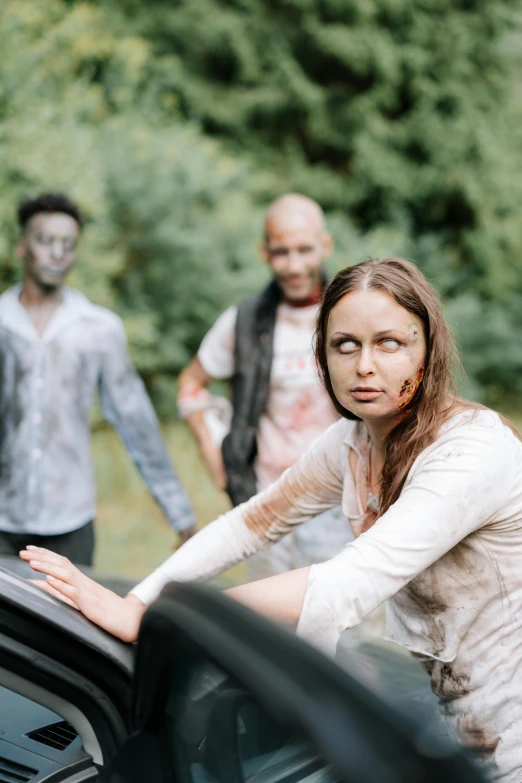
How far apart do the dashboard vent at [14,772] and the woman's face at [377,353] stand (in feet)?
2.84

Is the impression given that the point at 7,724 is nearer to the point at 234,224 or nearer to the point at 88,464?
the point at 88,464

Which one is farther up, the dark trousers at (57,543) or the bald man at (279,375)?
the bald man at (279,375)

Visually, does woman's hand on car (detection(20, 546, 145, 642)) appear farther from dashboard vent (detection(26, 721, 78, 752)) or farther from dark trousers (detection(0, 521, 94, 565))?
dark trousers (detection(0, 521, 94, 565))

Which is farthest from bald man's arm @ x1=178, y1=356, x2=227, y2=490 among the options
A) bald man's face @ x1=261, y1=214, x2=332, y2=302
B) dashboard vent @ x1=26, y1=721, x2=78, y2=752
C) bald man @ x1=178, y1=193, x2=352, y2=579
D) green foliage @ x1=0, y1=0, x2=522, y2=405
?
green foliage @ x1=0, y1=0, x2=522, y2=405

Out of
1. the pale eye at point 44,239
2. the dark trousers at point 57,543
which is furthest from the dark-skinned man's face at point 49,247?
the dark trousers at point 57,543

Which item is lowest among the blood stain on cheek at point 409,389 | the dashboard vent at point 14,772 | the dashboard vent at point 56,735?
the dashboard vent at point 14,772

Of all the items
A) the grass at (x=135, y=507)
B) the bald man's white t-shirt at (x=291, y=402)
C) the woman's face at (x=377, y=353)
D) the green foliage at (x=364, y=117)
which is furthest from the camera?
the green foliage at (x=364, y=117)

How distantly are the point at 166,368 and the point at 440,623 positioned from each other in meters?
8.32

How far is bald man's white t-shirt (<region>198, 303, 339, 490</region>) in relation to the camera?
3.80 m

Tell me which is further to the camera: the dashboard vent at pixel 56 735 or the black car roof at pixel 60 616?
the dashboard vent at pixel 56 735

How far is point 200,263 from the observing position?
31.4ft

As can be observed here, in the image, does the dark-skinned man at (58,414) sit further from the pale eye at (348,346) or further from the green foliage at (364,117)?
the green foliage at (364,117)

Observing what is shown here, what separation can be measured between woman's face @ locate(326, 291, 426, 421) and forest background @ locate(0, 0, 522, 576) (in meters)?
7.80

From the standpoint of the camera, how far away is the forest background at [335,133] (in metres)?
9.85
